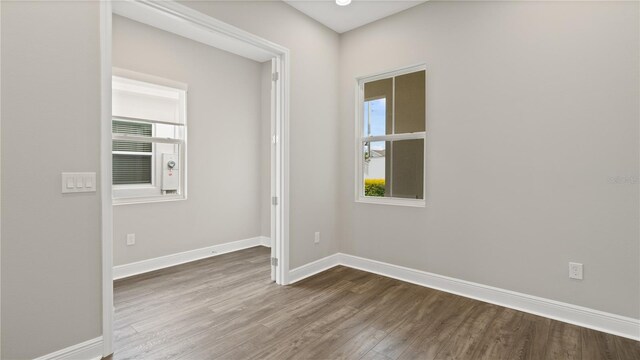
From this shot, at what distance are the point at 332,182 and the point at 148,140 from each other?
2.33 meters

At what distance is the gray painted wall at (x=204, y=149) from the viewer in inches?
137

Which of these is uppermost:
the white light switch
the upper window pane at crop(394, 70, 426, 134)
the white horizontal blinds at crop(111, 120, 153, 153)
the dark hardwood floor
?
the upper window pane at crop(394, 70, 426, 134)

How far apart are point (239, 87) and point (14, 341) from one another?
3.77 meters

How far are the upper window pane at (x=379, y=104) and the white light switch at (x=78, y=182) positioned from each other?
2.77 m

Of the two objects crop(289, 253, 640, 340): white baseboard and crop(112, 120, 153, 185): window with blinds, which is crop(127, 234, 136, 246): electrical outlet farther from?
crop(289, 253, 640, 340): white baseboard

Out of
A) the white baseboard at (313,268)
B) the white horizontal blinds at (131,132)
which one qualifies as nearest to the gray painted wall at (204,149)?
the white horizontal blinds at (131,132)

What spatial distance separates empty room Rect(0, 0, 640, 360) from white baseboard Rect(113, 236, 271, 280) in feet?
0.11

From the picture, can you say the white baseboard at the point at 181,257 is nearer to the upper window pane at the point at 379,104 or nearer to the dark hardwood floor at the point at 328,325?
the dark hardwood floor at the point at 328,325

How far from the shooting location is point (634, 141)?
6.97 ft

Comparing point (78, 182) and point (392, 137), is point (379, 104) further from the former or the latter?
point (78, 182)

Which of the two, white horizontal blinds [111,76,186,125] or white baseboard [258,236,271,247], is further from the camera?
white baseboard [258,236,271,247]

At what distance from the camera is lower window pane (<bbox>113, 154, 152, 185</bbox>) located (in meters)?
3.55

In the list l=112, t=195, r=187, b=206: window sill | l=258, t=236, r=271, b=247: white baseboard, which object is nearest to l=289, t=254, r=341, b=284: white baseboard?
l=258, t=236, r=271, b=247: white baseboard

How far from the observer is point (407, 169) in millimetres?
3391
